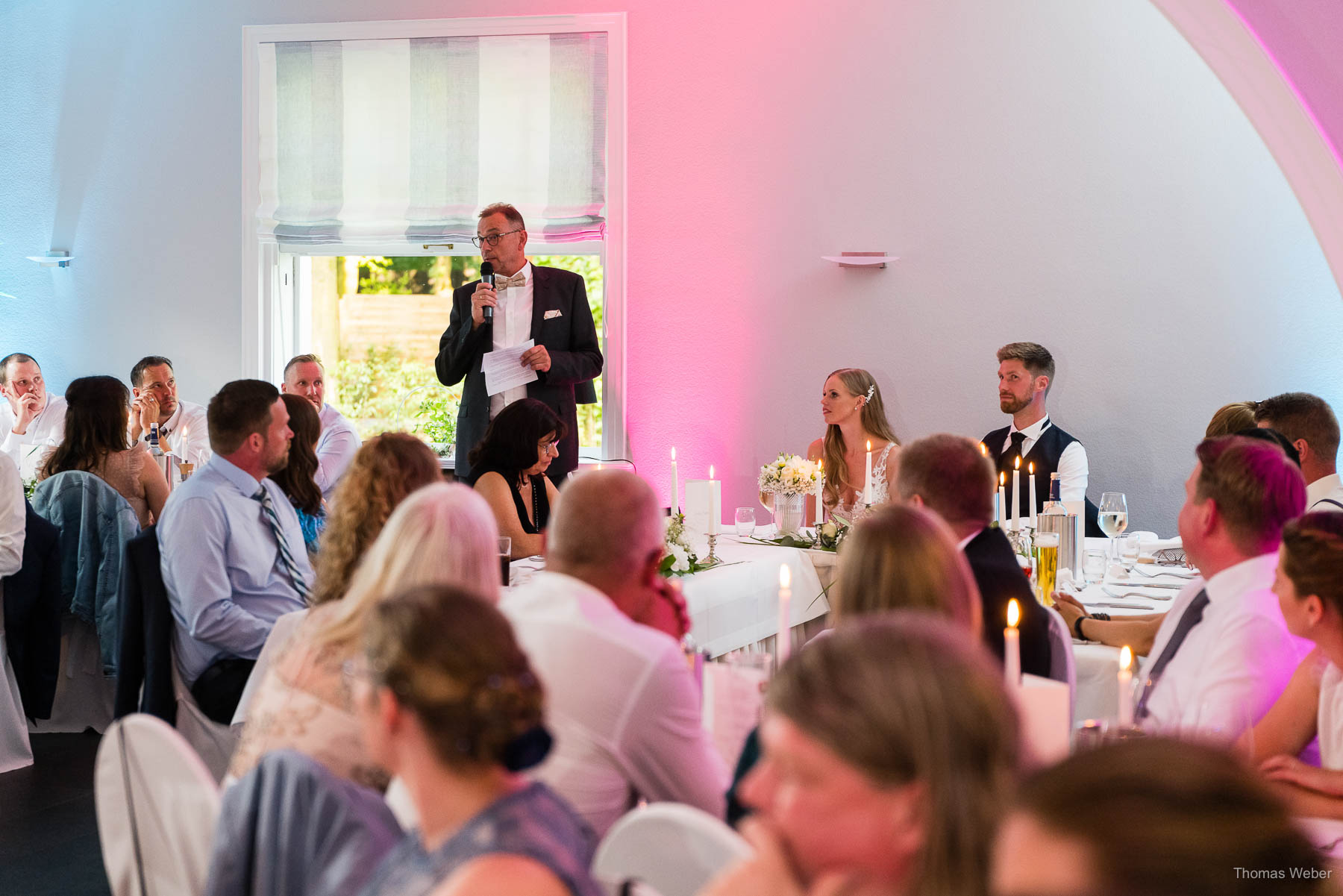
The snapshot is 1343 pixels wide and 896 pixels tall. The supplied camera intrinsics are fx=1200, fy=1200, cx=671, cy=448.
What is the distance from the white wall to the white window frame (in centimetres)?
8

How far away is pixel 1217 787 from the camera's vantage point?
0.59 meters

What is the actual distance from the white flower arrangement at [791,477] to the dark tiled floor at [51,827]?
7.95 feet

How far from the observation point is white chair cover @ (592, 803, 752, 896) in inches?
51.5

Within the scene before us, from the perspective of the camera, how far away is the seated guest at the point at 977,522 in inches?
97.3

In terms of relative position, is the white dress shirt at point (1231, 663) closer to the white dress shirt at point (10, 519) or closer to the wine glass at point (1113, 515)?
the wine glass at point (1113, 515)

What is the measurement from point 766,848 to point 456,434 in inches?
192

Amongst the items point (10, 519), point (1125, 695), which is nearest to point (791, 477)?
point (1125, 695)

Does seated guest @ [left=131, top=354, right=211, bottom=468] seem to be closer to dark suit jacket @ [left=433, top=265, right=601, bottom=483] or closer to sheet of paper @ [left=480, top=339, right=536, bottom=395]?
dark suit jacket @ [left=433, top=265, right=601, bottom=483]

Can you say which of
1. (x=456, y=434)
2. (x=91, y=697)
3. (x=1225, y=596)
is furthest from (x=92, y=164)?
(x=1225, y=596)

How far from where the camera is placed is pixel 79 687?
4.70 meters

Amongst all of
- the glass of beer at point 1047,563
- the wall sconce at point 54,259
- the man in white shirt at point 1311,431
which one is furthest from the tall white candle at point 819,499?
the wall sconce at point 54,259

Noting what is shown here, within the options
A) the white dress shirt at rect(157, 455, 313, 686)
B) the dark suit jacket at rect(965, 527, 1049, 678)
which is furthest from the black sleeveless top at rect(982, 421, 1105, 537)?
the white dress shirt at rect(157, 455, 313, 686)

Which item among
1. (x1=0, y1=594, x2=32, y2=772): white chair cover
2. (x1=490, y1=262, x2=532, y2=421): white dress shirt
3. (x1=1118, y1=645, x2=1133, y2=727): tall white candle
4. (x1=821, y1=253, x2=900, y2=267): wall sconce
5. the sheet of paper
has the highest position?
(x1=821, y1=253, x2=900, y2=267): wall sconce

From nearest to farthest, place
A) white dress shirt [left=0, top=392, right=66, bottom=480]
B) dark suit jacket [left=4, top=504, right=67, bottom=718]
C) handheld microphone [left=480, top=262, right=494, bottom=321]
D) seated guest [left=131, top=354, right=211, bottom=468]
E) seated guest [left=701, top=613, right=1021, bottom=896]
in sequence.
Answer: seated guest [left=701, top=613, right=1021, bottom=896]
dark suit jacket [left=4, top=504, right=67, bottom=718]
handheld microphone [left=480, top=262, right=494, bottom=321]
seated guest [left=131, top=354, right=211, bottom=468]
white dress shirt [left=0, top=392, right=66, bottom=480]
